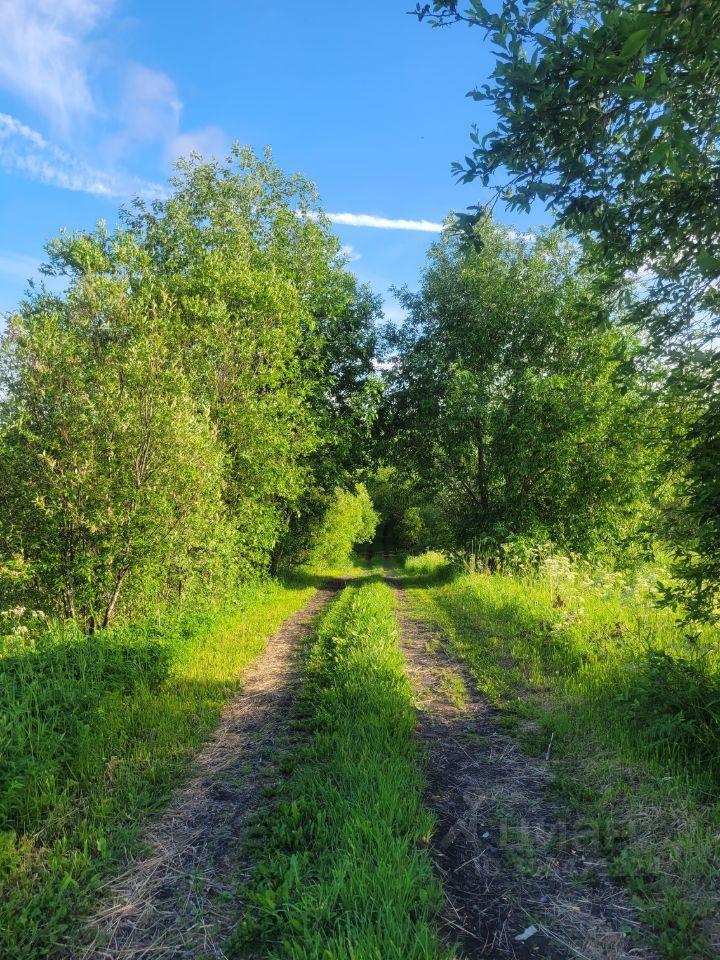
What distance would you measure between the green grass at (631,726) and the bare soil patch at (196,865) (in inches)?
110

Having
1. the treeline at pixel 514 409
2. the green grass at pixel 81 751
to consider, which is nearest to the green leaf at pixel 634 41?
the green grass at pixel 81 751

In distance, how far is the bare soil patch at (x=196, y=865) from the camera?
300 centimetres

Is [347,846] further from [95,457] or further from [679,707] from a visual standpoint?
[95,457]

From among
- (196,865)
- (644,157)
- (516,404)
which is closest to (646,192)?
(644,157)

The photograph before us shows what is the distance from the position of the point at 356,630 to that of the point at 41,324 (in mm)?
8042

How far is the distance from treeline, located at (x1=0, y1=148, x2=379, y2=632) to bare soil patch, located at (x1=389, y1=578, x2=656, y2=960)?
617cm

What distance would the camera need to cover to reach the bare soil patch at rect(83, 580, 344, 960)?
3002mm

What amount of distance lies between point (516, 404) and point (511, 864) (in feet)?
56.0

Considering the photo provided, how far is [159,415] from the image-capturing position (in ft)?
28.7

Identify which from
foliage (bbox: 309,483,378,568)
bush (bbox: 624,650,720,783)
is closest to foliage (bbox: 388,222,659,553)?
foliage (bbox: 309,483,378,568)

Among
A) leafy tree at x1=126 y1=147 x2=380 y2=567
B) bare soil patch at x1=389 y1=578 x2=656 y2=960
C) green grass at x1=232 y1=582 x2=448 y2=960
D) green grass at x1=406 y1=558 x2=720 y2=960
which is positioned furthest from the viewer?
leafy tree at x1=126 y1=147 x2=380 y2=567

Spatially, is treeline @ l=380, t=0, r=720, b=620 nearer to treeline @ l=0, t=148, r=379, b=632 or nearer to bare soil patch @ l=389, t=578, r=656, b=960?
bare soil patch @ l=389, t=578, r=656, b=960

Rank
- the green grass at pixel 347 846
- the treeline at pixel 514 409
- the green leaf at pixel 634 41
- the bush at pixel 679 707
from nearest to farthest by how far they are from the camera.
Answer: the green leaf at pixel 634 41 → the green grass at pixel 347 846 → the bush at pixel 679 707 → the treeline at pixel 514 409

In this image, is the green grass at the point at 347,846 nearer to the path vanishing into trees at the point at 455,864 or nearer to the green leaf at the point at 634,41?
the path vanishing into trees at the point at 455,864
